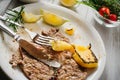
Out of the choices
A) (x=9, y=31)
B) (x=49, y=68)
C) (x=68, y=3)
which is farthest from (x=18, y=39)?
(x=68, y=3)

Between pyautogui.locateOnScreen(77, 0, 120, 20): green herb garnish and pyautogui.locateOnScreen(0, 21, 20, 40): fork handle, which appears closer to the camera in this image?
pyautogui.locateOnScreen(0, 21, 20, 40): fork handle

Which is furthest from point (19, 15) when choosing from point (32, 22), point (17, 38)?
point (17, 38)

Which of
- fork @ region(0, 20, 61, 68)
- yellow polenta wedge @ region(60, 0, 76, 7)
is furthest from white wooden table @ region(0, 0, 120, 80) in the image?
fork @ region(0, 20, 61, 68)

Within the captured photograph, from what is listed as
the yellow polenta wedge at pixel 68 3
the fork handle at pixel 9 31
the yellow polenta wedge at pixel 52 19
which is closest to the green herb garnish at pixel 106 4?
the yellow polenta wedge at pixel 68 3

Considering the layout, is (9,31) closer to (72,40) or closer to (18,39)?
(18,39)

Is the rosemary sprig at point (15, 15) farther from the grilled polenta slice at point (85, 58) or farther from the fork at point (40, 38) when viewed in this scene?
the grilled polenta slice at point (85, 58)

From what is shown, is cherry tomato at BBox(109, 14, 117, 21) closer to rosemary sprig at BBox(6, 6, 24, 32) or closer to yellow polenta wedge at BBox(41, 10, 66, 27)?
yellow polenta wedge at BBox(41, 10, 66, 27)

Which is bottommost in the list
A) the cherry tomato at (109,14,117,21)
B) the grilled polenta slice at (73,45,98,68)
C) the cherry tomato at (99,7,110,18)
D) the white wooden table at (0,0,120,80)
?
the white wooden table at (0,0,120,80)
